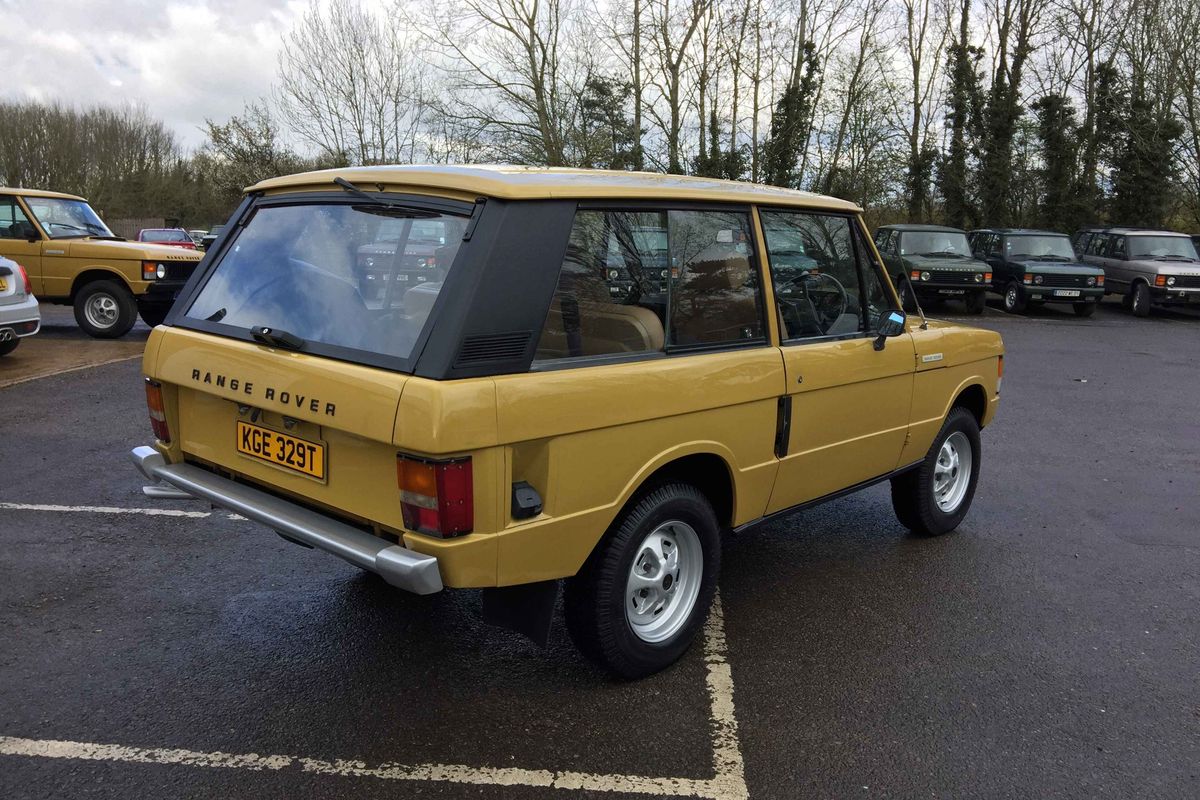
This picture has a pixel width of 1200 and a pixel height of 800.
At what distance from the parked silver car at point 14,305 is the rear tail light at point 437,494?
26.9 ft

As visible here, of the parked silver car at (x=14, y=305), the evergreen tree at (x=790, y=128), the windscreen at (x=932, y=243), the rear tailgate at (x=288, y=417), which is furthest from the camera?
the evergreen tree at (x=790, y=128)

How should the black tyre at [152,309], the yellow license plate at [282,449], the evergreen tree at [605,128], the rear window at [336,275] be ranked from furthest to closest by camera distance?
the evergreen tree at [605,128] < the black tyre at [152,309] < the yellow license plate at [282,449] < the rear window at [336,275]

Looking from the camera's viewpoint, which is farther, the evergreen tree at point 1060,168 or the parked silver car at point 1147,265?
the evergreen tree at point 1060,168

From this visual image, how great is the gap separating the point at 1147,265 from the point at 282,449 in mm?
20483

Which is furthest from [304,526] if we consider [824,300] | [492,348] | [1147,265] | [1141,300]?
[1141,300]

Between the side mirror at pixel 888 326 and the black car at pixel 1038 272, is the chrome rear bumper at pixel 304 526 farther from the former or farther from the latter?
the black car at pixel 1038 272

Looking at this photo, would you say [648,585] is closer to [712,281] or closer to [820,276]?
[712,281]

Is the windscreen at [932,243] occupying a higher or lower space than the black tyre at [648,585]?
higher

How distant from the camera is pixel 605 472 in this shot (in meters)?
2.91

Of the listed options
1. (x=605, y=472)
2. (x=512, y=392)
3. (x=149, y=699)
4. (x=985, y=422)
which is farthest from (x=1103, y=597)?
(x=149, y=699)

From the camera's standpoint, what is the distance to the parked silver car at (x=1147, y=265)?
17906 millimetres

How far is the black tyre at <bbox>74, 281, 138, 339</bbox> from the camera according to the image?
11.4m

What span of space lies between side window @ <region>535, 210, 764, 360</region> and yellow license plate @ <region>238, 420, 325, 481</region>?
2.80ft

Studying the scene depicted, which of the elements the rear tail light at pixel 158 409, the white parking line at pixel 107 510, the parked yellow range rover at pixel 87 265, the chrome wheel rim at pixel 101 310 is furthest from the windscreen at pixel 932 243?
the rear tail light at pixel 158 409
